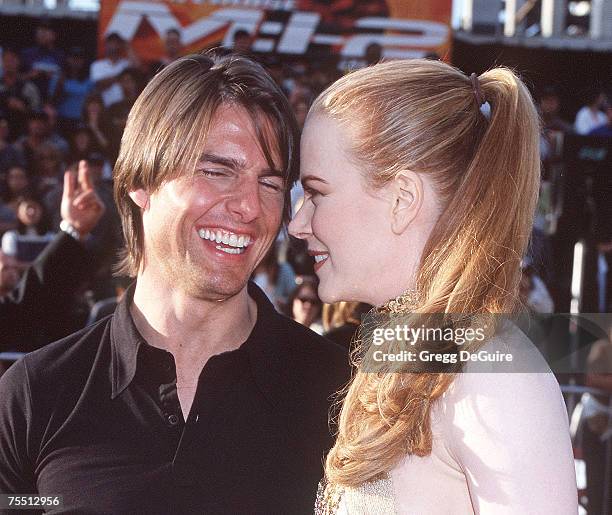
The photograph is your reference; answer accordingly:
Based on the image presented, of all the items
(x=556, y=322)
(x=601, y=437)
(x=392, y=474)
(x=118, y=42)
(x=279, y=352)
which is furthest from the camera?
(x=118, y=42)

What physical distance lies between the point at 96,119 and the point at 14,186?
4.71 feet

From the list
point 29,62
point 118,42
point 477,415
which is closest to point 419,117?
point 477,415

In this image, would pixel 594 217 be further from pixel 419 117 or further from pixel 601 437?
pixel 419 117

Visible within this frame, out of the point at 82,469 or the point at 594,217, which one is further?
the point at 594,217

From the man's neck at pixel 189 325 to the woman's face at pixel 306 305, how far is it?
2767 millimetres

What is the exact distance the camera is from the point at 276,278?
6668 mm

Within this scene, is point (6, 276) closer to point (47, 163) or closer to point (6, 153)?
point (47, 163)

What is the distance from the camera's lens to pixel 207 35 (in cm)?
947

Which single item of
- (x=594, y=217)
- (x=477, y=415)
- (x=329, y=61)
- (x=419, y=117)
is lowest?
(x=477, y=415)

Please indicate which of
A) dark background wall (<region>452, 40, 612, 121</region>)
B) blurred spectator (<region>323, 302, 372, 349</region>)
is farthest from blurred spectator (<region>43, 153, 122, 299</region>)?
dark background wall (<region>452, 40, 612, 121</region>)

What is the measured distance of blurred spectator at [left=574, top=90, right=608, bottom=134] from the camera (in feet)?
30.9

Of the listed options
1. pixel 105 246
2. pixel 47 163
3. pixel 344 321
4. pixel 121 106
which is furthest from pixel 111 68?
pixel 344 321

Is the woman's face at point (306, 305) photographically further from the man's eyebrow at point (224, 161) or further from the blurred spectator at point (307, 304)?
the man's eyebrow at point (224, 161)

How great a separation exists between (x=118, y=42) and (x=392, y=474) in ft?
27.7
